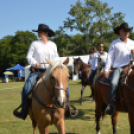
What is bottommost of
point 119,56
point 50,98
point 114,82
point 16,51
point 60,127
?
point 16,51

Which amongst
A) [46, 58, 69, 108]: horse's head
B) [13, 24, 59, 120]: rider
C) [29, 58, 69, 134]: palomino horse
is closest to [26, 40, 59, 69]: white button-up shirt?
[13, 24, 59, 120]: rider

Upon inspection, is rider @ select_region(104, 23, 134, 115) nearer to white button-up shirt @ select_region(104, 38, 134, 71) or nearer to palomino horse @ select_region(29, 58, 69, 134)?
white button-up shirt @ select_region(104, 38, 134, 71)

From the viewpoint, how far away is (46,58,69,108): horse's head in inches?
131

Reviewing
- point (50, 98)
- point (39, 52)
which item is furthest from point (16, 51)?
point (50, 98)

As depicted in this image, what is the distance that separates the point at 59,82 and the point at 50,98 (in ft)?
2.32

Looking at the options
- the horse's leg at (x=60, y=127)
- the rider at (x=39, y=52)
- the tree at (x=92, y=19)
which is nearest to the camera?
the horse's leg at (x=60, y=127)

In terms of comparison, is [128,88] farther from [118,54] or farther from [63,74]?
[63,74]

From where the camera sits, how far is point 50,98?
4004 millimetres

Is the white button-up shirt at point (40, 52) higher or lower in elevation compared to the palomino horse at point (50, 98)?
higher

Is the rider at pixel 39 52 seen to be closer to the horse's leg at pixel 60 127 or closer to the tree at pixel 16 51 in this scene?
the horse's leg at pixel 60 127

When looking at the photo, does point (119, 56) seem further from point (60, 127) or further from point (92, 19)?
point (92, 19)

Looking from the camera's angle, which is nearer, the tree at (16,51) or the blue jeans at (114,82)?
the blue jeans at (114,82)

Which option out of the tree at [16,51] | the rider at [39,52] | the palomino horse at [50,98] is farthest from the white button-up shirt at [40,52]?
the tree at [16,51]

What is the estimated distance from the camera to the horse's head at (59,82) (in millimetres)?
3318
